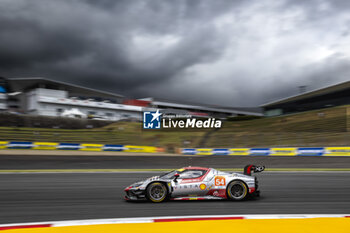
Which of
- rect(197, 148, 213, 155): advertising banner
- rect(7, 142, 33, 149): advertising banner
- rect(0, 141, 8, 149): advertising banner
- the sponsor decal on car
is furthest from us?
the sponsor decal on car

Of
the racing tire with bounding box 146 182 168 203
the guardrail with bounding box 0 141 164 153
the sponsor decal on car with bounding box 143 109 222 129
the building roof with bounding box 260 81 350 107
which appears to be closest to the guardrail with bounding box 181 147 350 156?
the guardrail with bounding box 0 141 164 153

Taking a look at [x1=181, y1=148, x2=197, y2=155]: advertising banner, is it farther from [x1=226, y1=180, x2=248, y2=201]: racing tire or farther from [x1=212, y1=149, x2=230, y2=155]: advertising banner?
[x1=226, y1=180, x2=248, y2=201]: racing tire

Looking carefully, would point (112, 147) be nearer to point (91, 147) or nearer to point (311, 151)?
point (91, 147)

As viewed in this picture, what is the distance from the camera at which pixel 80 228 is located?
5.19 metres

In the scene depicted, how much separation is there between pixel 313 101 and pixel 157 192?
42.8 meters

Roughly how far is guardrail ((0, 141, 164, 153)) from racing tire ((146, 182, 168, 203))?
1910 cm

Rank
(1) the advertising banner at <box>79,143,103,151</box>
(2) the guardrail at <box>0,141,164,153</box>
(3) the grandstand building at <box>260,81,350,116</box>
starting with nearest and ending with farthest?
(2) the guardrail at <box>0,141,164,153</box> → (1) the advertising banner at <box>79,143,103,151</box> → (3) the grandstand building at <box>260,81,350,116</box>

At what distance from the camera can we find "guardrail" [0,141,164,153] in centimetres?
2334

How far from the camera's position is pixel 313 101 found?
145 feet

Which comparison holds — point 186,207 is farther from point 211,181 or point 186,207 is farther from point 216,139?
point 216,139

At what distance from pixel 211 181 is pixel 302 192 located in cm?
351

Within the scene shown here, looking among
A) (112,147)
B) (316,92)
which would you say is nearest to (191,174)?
(112,147)

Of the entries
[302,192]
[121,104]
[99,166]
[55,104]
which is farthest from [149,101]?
[302,192]

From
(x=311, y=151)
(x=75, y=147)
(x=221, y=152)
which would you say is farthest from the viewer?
(x=221, y=152)
